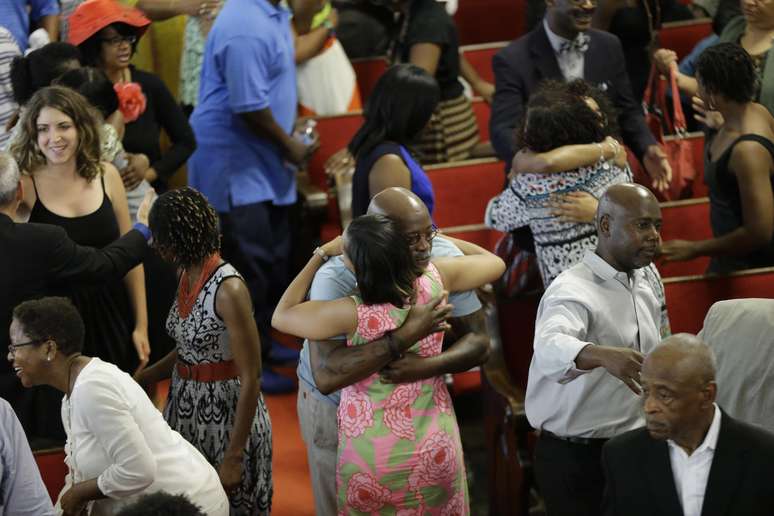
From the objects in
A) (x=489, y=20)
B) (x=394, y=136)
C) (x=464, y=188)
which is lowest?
(x=489, y=20)

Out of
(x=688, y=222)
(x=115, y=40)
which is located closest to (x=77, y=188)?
(x=115, y=40)

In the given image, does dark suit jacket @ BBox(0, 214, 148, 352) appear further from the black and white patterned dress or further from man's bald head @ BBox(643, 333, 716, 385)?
man's bald head @ BBox(643, 333, 716, 385)

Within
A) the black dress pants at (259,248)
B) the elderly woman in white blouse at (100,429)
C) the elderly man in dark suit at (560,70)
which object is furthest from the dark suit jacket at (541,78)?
the elderly woman in white blouse at (100,429)

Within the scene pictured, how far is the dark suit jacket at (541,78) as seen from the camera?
15.5ft

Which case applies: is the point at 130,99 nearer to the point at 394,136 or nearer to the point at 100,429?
the point at 394,136

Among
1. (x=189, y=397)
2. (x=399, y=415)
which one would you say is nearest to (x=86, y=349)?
(x=189, y=397)

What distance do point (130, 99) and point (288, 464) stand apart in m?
1.56

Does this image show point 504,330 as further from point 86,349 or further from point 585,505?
point 86,349

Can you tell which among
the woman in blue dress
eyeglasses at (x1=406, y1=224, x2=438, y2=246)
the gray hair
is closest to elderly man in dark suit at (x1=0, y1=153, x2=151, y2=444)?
the gray hair

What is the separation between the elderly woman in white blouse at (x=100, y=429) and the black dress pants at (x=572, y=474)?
892 millimetres

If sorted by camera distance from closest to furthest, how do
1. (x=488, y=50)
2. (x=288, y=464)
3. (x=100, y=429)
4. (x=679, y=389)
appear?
(x=679, y=389) < (x=100, y=429) < (x=288, y=464) < (x=488, y=50)

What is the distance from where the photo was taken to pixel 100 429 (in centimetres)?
307

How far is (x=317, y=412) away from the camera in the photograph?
3453 millimetres

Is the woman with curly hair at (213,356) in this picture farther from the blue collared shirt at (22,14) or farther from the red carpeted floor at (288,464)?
the blue collared shirt at (22,14)
